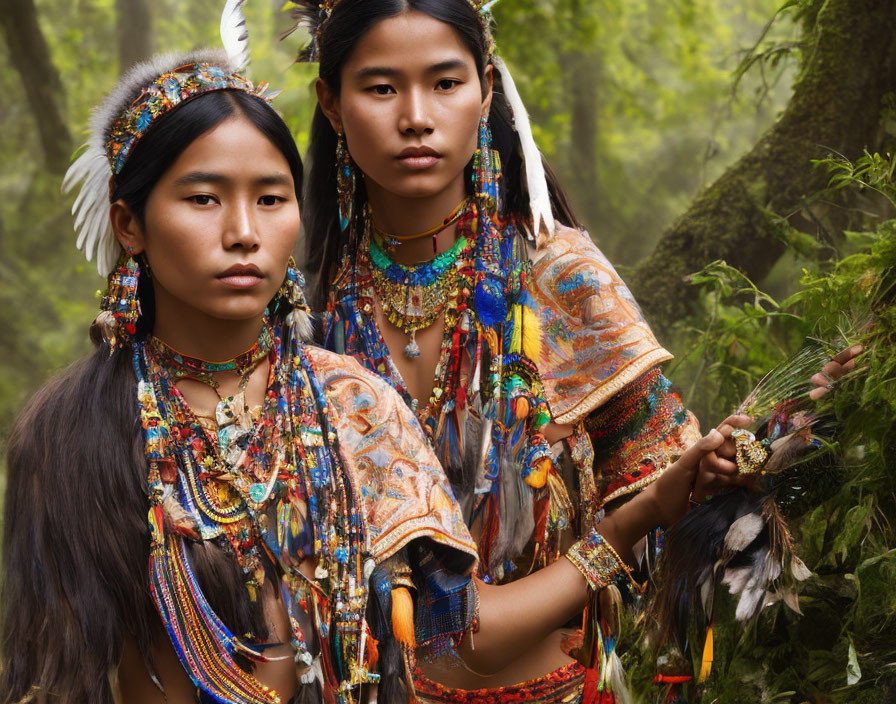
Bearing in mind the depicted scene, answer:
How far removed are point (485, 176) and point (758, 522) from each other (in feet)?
3.70

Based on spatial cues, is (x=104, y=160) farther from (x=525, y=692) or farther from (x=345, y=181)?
(x=525, y=692)

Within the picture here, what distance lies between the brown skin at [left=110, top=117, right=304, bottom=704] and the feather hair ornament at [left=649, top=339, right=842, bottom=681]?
860 mm

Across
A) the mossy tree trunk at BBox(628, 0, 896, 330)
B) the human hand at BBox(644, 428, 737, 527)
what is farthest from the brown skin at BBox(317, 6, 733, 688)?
the mossy tree trunk at BBox(628, 0, 896, 330)

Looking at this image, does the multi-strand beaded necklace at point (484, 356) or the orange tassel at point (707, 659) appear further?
the multi-strand beaded necklace at point (484, 356)

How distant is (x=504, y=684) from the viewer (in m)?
2.86

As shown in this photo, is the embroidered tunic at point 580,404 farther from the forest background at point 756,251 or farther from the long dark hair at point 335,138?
the forest background at point 756,251

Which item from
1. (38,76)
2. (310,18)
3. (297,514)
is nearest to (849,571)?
(297,514)

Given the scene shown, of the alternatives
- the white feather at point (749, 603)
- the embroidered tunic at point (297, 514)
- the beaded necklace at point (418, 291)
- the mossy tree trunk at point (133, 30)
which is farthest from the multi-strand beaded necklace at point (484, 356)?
the mossy tree trunk at point (133, 30)

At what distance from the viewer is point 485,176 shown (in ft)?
9.55

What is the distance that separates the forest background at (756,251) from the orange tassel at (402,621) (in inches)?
22.5

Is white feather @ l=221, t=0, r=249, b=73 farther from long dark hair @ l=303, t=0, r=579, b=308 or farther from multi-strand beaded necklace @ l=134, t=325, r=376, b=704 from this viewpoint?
multi-strand beaded necklace @ l=134, t=325, r=376, b=704

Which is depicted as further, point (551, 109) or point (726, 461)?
point (551, 109)

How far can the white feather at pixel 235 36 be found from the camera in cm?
248

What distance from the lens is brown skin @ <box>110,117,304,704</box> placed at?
221cm
